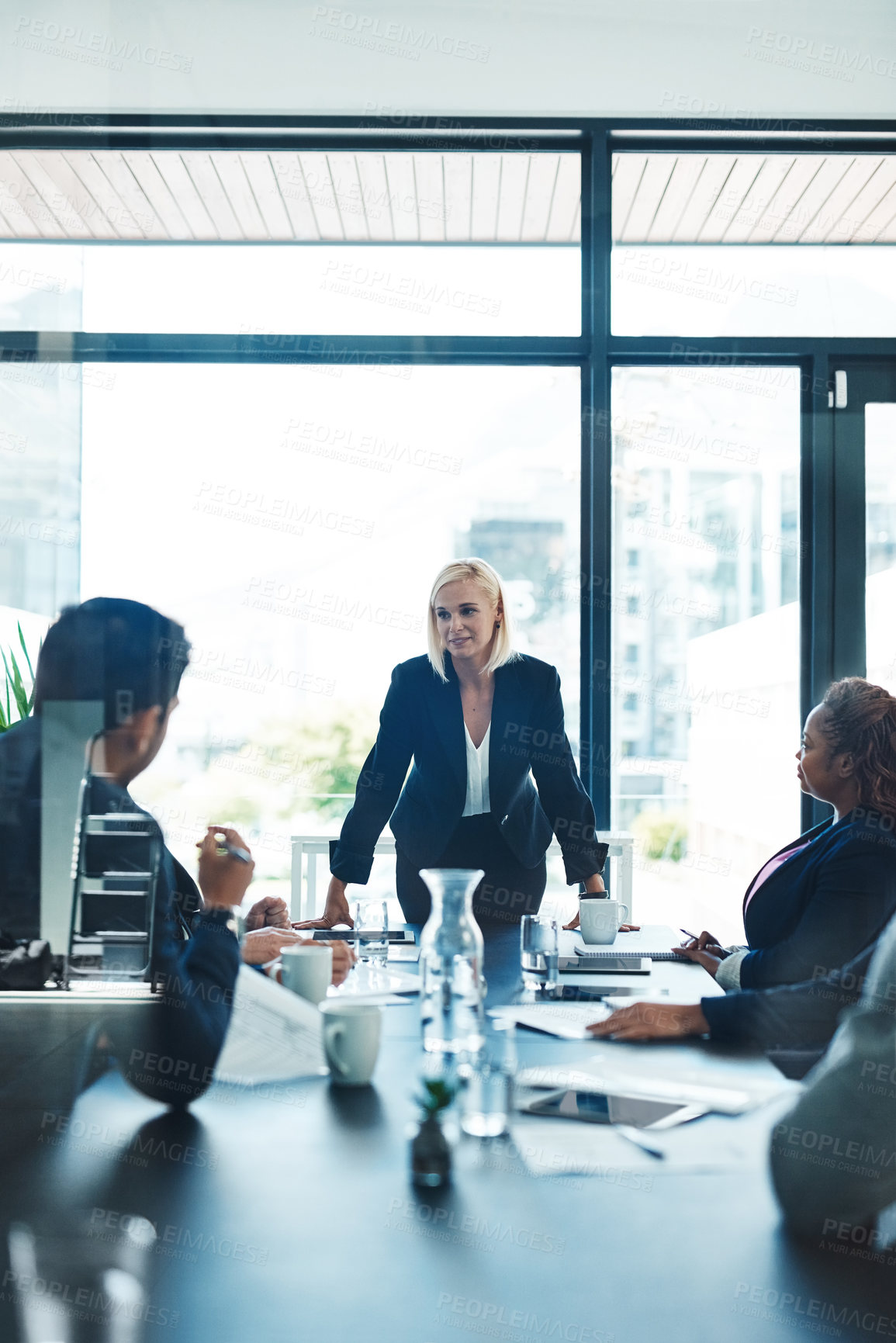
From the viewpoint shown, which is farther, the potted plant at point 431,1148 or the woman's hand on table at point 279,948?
the woman's hand on table at point 279,948

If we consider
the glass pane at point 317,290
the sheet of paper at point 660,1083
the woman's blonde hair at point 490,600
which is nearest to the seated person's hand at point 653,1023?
the sheet of paper at point 660,1083

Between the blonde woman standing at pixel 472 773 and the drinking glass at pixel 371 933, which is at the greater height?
the blonde woman standing at pixel 472 773

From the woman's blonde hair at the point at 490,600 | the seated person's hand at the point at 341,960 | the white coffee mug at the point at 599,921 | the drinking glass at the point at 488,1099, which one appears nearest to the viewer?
the drinking glass at the point at 488,1099

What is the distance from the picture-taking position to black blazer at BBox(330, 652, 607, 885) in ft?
9.14

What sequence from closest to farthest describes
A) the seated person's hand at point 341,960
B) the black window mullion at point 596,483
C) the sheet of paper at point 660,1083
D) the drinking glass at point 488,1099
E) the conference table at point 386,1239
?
the conference table at point 386,1239
the drinking glass at point 488,1099
the sheet of paper at point 660,1083
the seated person's hand at point 341,960
the black window mullion at point 596,483

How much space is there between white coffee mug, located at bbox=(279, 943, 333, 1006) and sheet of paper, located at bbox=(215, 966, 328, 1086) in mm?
156

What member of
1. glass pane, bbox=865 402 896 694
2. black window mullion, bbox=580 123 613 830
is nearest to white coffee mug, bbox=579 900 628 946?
black window mullion, bbox=580 123 613 830

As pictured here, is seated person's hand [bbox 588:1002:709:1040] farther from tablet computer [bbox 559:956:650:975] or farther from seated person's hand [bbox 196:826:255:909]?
seated person's hand [bbox 196:826:255:909]

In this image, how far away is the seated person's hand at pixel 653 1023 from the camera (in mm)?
1492

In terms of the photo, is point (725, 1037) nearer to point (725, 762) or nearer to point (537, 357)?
point (725, 762)

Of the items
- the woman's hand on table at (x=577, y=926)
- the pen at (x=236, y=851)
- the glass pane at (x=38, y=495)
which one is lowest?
the woman's hand on table at (x=577, y=926)

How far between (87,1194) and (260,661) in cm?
287

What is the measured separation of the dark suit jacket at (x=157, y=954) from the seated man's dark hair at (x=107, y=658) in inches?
3.3

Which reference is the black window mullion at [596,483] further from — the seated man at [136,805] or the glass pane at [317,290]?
the seated man at [136,805]
